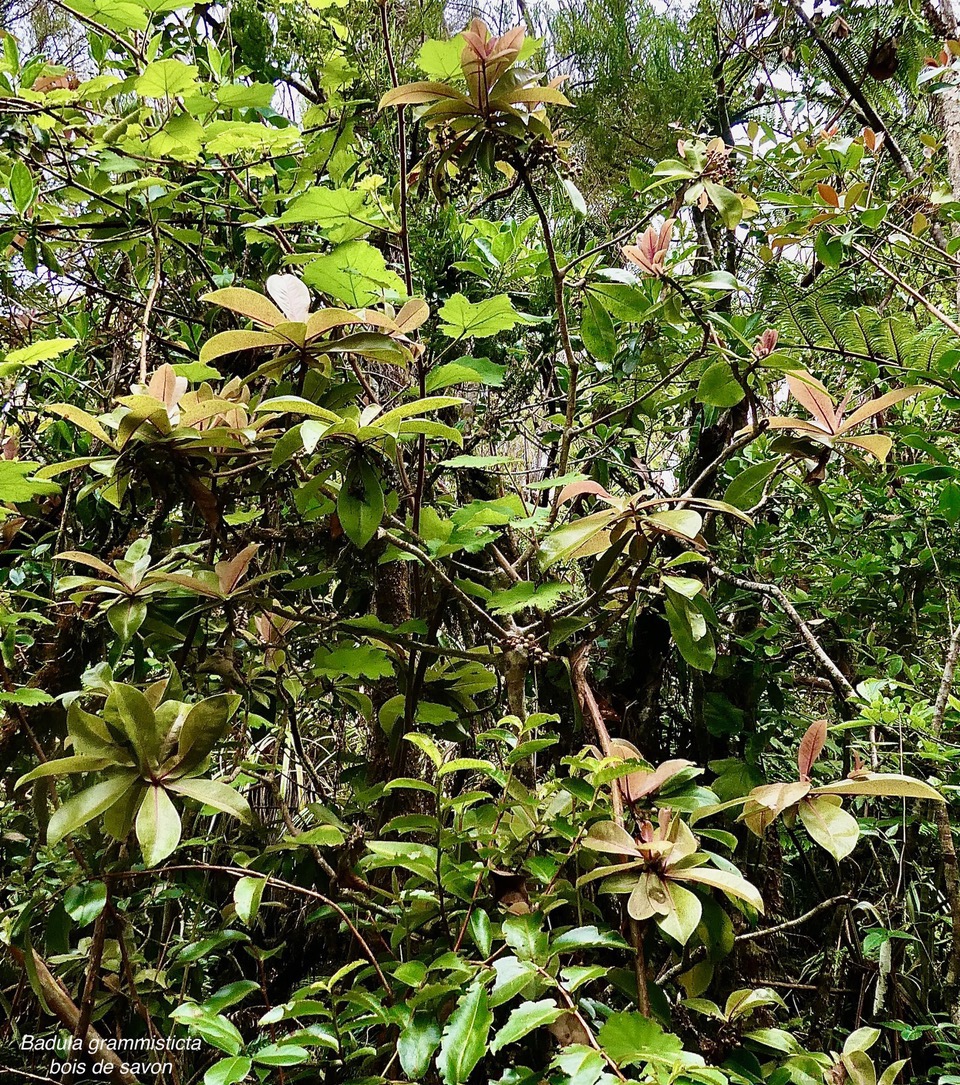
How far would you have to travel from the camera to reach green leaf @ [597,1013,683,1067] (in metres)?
0.55

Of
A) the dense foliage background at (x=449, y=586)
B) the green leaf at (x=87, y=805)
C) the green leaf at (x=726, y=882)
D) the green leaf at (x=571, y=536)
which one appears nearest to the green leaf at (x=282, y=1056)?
the dense foliage background at (x=449, y=586)

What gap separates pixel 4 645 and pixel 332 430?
570 mm

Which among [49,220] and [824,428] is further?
[49,220]

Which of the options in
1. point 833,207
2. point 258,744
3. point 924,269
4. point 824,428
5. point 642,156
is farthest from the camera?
point 642,156

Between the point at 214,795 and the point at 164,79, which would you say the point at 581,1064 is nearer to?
the point at 214,795

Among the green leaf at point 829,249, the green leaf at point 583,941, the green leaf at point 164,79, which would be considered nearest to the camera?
the green leaf at point 583,941

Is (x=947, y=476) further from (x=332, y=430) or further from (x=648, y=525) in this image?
(x=332, y=430)

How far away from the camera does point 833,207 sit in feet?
3.73

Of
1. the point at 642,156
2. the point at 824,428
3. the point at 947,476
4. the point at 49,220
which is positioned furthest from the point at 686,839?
the point at 642,156

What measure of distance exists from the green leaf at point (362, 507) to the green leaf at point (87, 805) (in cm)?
28

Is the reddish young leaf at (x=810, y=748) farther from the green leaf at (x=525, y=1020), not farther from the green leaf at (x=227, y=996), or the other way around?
the green leaf at (x=227, y=996)

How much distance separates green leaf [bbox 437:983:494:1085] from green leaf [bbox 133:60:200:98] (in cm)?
101

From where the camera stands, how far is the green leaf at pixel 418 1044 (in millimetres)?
597

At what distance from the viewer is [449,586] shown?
82 cm
